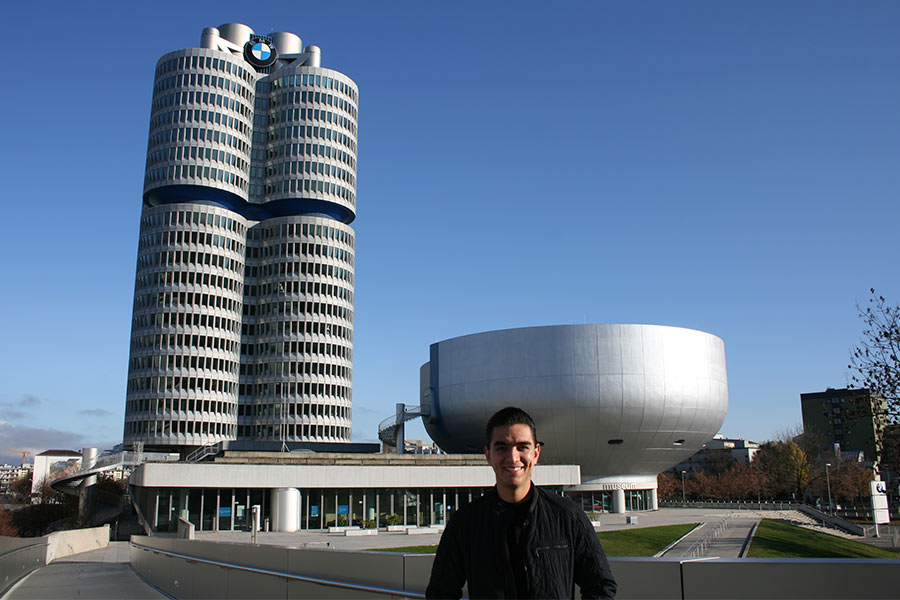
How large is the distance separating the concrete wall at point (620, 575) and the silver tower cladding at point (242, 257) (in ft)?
280

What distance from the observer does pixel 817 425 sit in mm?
175250

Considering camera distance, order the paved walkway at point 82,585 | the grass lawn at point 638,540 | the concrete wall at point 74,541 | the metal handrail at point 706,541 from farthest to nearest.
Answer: the grass lawn at point 638,540, the metal handrail at point 706,541, the concrete wall at point 74,541, the paved walkway at point 82,585

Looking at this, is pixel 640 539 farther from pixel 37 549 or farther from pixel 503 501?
pixel 503 501

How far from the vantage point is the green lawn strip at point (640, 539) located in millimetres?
40531

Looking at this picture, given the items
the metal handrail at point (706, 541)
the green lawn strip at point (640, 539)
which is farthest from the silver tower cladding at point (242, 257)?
the green lawn strip at point (640, 539)

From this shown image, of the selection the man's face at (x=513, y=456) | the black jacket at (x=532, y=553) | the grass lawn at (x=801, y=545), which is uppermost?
the man's face at (x=513, y=456)

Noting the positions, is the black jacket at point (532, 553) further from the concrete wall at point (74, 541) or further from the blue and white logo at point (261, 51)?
the blue and white logo at point (261, 51)

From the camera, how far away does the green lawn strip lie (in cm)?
4053

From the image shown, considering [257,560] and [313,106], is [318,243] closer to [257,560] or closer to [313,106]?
[313,106]

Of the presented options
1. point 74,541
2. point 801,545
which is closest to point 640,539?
point 801,545

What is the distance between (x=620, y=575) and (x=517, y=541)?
2364mm

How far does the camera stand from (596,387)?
221 ft

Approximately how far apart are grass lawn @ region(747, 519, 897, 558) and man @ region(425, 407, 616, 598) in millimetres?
40851

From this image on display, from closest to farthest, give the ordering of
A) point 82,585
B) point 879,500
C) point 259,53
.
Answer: point 82,585
point 879,500
point 259,53
